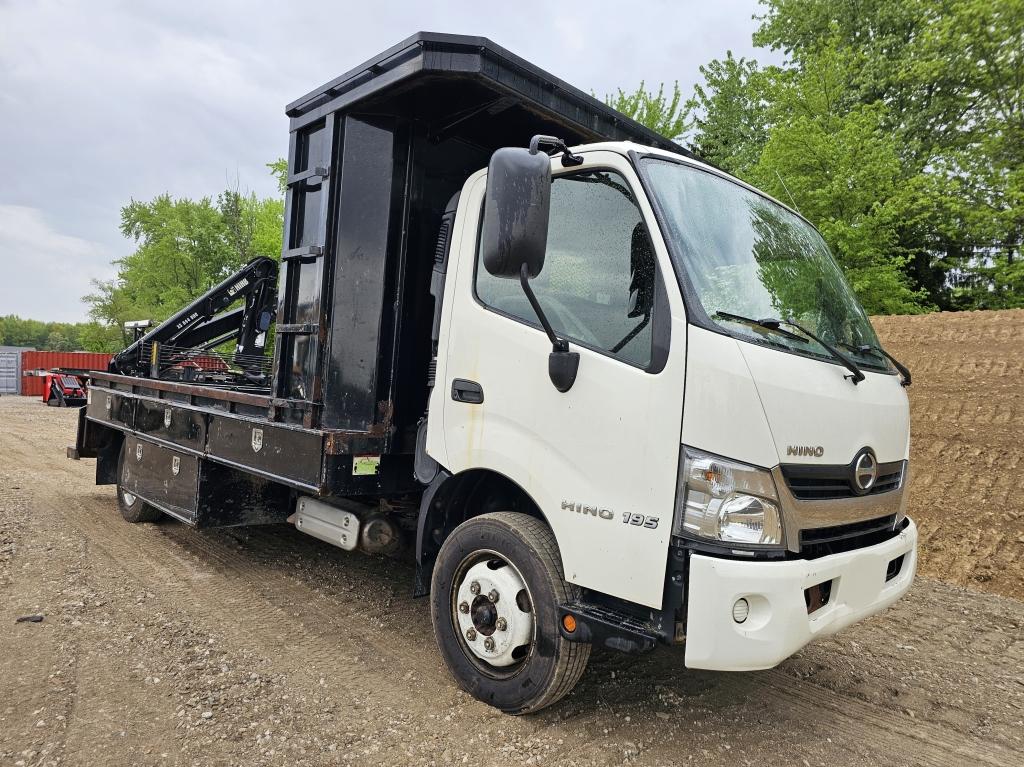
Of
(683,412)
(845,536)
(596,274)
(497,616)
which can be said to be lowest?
(497,616)

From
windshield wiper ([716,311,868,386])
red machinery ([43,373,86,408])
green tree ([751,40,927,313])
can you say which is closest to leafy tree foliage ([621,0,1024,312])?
green tree ([751,40,927,313])

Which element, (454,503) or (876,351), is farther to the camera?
(454,503)

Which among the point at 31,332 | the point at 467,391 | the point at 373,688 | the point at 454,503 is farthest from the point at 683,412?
the point at 31,332

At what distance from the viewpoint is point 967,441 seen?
8461 mm

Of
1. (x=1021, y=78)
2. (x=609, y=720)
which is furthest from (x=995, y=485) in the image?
(x=1021, y=78)

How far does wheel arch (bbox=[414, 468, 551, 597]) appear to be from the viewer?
137 inches

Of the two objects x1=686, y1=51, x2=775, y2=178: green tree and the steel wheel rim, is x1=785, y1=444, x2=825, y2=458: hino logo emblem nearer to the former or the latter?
the steel wheel rim

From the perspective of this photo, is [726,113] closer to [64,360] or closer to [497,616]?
[497,616]

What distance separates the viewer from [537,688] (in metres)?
2.98

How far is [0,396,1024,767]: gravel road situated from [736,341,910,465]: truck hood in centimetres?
135

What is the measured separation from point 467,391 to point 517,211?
0.99m

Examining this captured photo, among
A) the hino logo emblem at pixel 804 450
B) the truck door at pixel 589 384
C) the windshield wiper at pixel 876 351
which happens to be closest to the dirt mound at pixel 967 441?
the windshield wiper at pixel 876 351

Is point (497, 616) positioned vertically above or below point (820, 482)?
below

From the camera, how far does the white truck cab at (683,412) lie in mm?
2516
